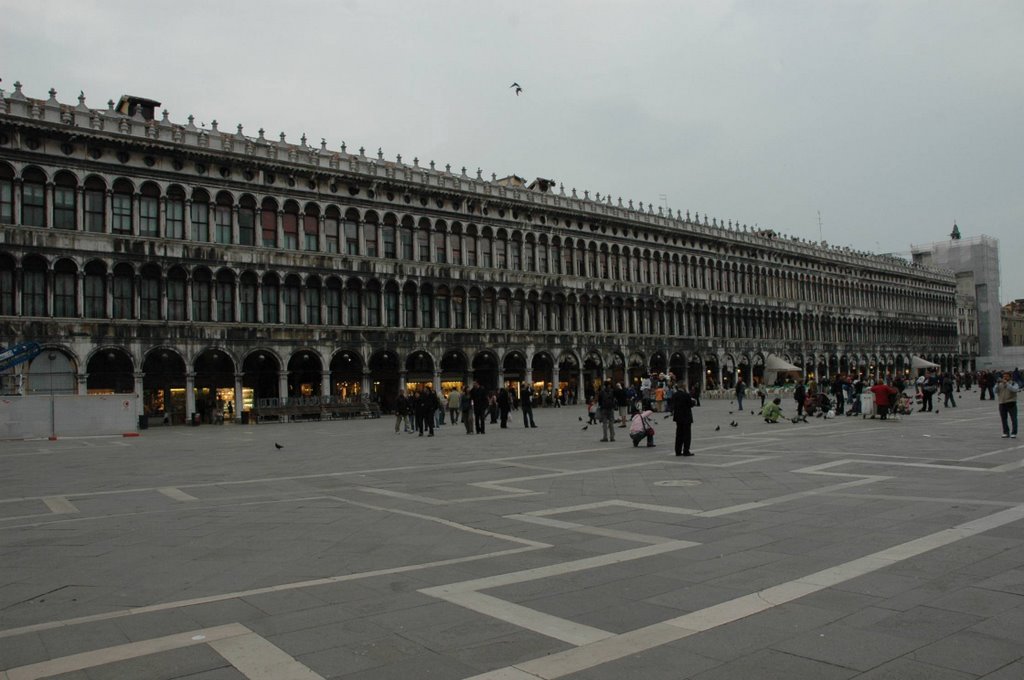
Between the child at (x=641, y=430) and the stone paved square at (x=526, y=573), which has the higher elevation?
the child at (x=641, y=430)

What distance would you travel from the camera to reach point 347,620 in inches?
252

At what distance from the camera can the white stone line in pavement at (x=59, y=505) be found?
40.0 feet

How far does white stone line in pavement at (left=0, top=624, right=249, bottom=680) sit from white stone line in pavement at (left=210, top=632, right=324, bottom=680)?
0.50ft

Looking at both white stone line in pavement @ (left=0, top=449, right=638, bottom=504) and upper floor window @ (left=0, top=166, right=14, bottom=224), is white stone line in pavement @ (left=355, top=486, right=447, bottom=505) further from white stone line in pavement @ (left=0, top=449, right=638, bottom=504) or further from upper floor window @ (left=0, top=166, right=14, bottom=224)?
upper floor window @ (left=0, top=166, right=14, bottom=224)

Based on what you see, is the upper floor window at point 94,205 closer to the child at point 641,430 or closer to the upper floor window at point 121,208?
the upper floor window at point 121,208

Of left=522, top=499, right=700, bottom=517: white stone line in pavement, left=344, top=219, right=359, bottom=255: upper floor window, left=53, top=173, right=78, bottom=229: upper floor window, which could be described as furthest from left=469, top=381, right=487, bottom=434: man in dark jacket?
left=53, top=173, right=78, bottom=229: upper floor window

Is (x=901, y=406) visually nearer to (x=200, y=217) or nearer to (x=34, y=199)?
(x=200, y=217)

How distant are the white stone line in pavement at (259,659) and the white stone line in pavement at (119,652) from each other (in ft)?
0.50

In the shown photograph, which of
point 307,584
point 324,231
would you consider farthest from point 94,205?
point 307,584

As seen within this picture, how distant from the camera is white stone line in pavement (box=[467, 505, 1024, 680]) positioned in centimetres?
525

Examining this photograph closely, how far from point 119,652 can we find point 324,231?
47.1m

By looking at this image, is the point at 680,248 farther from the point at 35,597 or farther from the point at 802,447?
the point at 35,597

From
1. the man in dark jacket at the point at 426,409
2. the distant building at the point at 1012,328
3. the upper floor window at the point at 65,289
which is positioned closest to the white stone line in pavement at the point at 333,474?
the man in dark jacket at the point at 426,409

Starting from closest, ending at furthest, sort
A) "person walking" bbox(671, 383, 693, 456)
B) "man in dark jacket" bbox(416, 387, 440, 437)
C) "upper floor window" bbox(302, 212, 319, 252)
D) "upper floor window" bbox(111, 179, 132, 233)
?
"person walking" bbox(671, 383, 693, 456) < "man in dark jacket" bbox(416, 387, 440, 437) < "upper floor window" bbox(111, 179, 132, 233) < "upper floor window" bbox(302, 212, 319, 252)
